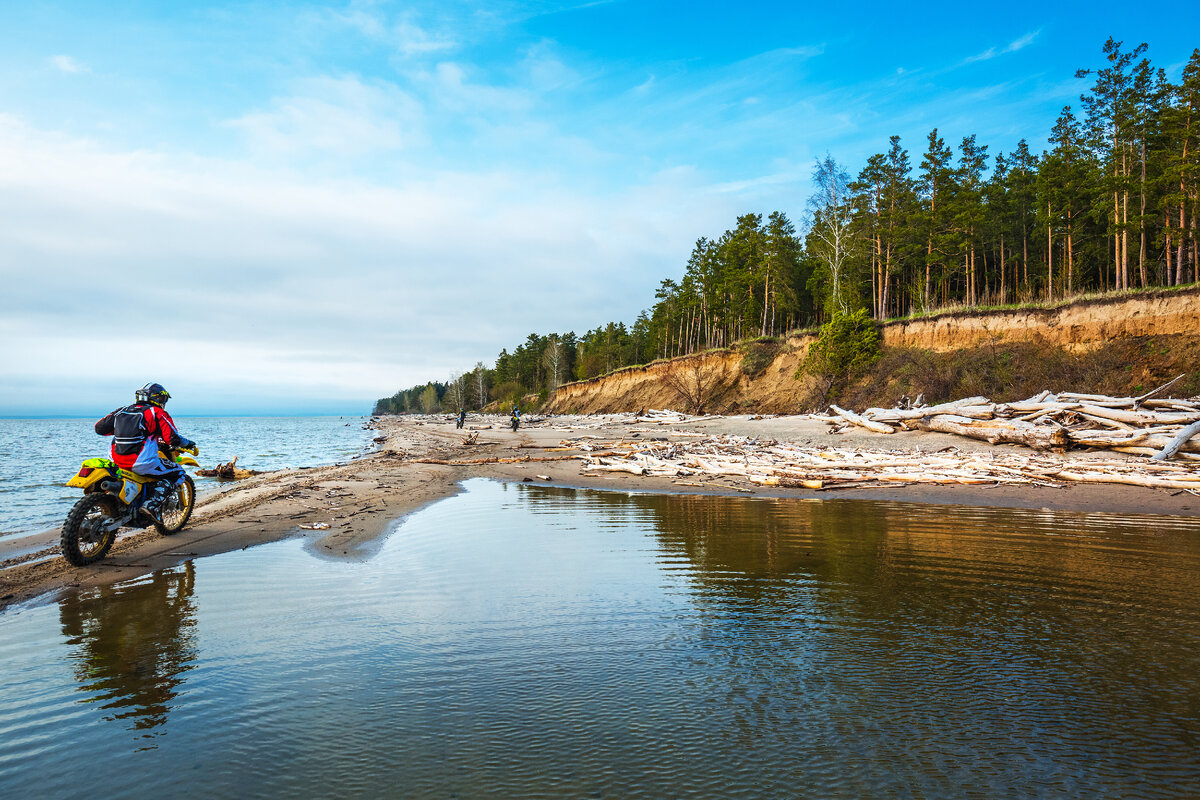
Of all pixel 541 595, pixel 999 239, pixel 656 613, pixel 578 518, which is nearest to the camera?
pixel 656 613

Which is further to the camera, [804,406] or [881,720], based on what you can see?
[804,406]

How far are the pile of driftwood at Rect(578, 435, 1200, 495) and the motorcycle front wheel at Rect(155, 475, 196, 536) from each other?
9125mm

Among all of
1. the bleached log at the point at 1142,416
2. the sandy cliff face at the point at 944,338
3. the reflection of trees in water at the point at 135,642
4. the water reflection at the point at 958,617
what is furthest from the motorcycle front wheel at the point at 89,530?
the sandy cliff face at the point at 944,338

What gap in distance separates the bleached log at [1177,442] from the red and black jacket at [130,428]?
18.2 metres

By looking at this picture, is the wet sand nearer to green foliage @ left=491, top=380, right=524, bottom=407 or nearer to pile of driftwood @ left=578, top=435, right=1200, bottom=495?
pile of driftwood @ left=578, top=435, right=1200, bottom=495

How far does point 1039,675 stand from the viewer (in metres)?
3.35

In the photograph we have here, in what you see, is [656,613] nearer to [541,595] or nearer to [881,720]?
[541,595]

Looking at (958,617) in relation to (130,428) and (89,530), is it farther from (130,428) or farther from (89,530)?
(130,428)

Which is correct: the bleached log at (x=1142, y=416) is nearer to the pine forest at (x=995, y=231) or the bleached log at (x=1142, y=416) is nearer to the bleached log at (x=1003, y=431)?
the bleached log at (x=1003, y=431)

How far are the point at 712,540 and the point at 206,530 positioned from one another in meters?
7.42

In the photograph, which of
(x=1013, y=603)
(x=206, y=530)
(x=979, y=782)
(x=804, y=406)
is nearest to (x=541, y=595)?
(x=979, y=782)

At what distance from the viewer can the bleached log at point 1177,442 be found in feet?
38.0

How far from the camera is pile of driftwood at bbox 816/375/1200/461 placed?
12164 mm

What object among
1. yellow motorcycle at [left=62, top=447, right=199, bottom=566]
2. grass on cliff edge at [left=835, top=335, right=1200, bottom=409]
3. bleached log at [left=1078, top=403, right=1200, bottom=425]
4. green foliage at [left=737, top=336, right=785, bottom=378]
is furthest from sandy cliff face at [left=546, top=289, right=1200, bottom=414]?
yellow motorcycle at [left=62, top=447, right=199, bottom=566]
